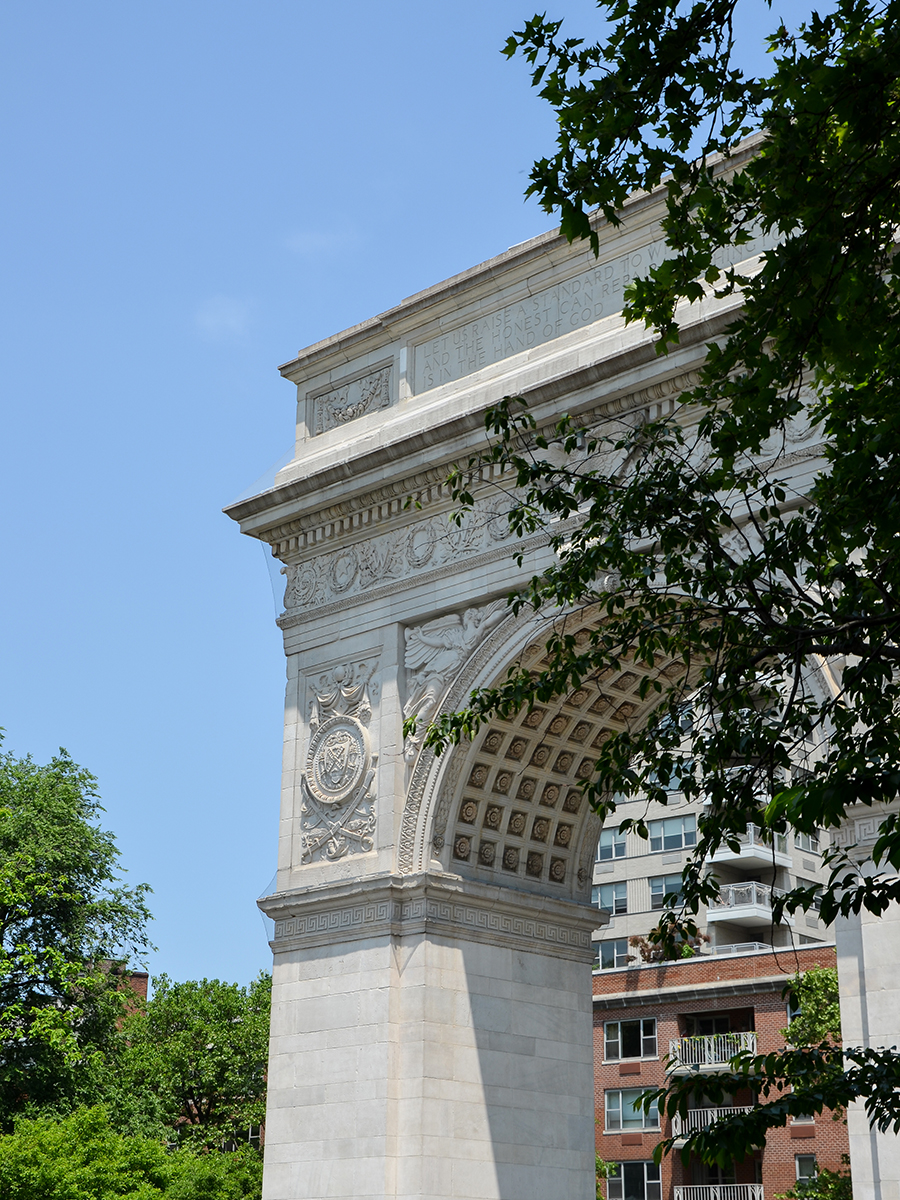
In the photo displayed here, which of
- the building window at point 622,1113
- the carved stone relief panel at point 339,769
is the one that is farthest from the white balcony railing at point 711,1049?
the carved stone relief panel at point 339,769

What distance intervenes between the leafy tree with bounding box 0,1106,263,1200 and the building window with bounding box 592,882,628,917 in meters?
23.2

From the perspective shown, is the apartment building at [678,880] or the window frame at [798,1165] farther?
the apartment building at [678,880]

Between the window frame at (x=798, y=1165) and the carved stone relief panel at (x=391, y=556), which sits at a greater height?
the carved stone relief panel at (x=391, y=556)

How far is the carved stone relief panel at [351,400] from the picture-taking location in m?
25.7

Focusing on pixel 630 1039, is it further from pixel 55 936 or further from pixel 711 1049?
pixel 55 936

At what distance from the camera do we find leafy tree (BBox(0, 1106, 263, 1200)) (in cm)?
2927

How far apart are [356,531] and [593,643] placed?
14.1 m

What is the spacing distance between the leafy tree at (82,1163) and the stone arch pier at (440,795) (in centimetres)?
874

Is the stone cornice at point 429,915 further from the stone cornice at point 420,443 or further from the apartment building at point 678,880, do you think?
the apartment building at point 678,880

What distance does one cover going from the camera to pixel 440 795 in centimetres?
2255

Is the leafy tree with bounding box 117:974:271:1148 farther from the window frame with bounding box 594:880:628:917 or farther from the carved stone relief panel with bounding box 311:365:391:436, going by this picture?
the carved stone relief panel with bounding box 311:365:391:436

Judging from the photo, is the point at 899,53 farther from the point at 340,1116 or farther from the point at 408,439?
the point at 340,1116

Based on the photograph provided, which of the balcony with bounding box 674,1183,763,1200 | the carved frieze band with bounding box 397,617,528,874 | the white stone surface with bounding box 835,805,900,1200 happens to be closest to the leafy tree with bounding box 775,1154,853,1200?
the balcony with bounding box 674,1183,763,1200

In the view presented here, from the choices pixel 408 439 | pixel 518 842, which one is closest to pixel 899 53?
pixel 408 439
